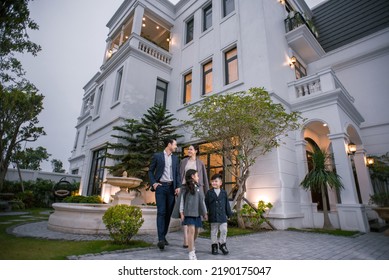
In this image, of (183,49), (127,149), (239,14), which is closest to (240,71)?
(239,14)

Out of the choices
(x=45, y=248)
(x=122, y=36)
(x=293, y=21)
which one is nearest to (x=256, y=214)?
(x=45, y=248)

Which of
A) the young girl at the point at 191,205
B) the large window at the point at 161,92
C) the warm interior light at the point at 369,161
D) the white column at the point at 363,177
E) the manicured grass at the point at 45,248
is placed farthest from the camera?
the large window at the point at 161,92

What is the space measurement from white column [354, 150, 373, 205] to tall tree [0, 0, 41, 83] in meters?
10.2

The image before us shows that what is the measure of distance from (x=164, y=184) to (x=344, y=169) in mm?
5918

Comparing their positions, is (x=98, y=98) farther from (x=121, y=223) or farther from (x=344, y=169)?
(x=344, y=169)

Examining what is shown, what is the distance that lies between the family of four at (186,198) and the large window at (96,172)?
8.03m

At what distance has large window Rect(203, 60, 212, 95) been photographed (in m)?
9.71

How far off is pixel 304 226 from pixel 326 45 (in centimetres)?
901

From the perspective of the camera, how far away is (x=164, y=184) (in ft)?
10.9

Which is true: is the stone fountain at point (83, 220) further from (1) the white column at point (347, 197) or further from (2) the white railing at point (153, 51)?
(2) the white railing at point (153, 51)

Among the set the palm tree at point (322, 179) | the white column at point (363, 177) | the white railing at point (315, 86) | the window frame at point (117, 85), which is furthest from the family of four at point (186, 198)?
the window frame at point (117, 85)

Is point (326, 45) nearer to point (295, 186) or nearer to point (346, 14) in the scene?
point (346, 14)

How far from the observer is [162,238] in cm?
312

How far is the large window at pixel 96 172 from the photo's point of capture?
10.5m
